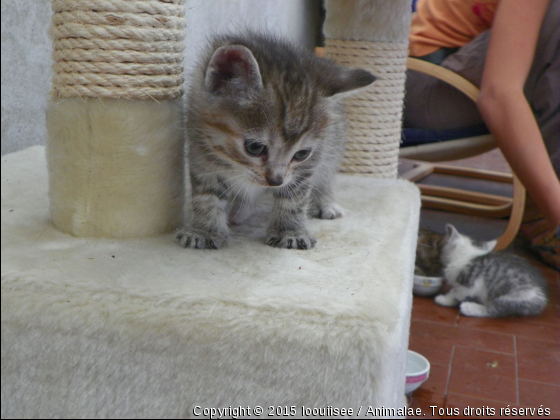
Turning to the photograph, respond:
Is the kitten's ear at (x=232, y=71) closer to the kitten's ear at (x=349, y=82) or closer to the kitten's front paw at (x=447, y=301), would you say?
the kitten's ear at (x=349, y=82)

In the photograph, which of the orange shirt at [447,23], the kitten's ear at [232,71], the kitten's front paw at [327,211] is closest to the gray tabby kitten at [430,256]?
the orange shirt at [447,23]

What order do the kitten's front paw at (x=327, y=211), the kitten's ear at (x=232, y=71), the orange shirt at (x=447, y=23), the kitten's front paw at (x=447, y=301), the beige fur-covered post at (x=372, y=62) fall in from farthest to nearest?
1. the orange shirt at (x=447, y=23)
2. the kitten's front paw at (x=447, y=301)
3. the beige fur-covered post at (x=372, y=62)
4. the kitten's front paw at (x=327, y=211)
5. the kitten's ear at (x=232, y=71)

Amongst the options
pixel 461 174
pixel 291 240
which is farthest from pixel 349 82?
pixel 461 174

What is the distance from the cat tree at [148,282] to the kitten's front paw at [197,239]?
0.15 ft

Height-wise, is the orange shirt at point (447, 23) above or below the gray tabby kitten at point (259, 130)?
above

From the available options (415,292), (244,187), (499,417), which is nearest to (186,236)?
(244,187)

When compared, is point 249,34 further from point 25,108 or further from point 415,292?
point 415,292

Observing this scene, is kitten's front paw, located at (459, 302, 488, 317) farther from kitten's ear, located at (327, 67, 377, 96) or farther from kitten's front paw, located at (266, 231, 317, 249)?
kitten's ear, located at (327, 67, 377, 96)

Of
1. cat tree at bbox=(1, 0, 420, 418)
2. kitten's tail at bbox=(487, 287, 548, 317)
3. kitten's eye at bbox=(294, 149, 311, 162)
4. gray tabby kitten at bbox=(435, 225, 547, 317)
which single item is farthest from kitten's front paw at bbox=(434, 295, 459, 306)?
kitten's eye at bbox=(294, 149, 311, 162)

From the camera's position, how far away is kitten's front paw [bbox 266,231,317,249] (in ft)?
4.34

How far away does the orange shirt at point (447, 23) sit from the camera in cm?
272

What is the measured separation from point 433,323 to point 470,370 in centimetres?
39

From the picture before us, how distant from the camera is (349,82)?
4.28 ft

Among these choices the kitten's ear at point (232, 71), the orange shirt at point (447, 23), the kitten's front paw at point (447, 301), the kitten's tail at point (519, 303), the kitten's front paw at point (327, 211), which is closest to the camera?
the kitten's ear at point (232, 71)
